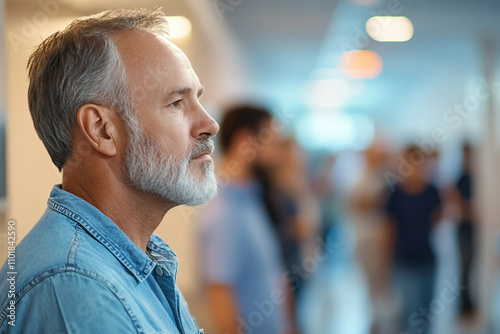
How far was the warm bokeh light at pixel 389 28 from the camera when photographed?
305 cm

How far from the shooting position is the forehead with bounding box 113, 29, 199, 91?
2.70 ft

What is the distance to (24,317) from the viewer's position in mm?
617

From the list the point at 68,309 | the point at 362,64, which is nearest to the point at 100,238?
the point at 68,309

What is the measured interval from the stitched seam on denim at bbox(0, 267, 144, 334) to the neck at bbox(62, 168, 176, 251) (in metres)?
0.18

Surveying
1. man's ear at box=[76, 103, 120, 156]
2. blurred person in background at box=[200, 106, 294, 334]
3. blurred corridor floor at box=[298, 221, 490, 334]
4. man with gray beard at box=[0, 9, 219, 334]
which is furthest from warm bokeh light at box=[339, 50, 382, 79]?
man's ear at box=[76, 103, 120, 156]

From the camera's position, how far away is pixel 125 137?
83 cm

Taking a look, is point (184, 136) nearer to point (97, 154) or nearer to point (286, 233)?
point (97, 154)

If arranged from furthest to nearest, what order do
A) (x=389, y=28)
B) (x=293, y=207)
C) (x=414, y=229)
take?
(x=389, y=28), (x=414, y=229), (x=293, y=207)

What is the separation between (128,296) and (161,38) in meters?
0.41

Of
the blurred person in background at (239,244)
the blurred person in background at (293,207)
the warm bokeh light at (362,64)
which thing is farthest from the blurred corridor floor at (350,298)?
the warm bokeh light at (362,64)

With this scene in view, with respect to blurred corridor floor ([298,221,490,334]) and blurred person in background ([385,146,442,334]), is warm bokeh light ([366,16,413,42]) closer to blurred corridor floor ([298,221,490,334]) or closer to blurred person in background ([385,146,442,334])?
blurred person in background ([385,146,442,334])

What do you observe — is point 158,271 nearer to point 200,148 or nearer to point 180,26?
point 200,148

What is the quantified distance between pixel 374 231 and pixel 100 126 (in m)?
2.04

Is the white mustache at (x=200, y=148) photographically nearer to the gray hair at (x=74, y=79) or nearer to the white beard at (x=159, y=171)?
the white beard at (x=159, y=171)
